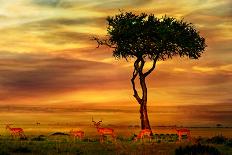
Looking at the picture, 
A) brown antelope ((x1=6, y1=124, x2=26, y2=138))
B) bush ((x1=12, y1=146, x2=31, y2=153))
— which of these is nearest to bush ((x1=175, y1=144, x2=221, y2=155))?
bush ((x1=12, y1=146, x2=31, y2=153))

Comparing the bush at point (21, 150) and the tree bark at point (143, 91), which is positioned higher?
the tree bark at point (143, 91)

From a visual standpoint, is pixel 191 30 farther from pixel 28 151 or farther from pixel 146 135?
pixel 28 151

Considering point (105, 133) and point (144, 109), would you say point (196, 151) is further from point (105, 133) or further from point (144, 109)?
point (144, 109)

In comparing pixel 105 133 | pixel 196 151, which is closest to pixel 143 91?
pixel 105 133

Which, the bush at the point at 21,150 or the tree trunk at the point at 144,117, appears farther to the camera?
the tree trunk at the point at 144,117

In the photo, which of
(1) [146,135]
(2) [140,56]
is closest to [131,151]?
(1) [146,135]

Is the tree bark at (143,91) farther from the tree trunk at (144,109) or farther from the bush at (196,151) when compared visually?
the bush at (196,151)

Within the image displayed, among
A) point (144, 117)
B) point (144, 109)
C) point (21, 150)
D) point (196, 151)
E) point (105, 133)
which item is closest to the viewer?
point (196, 151)

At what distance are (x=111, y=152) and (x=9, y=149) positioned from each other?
6.98m

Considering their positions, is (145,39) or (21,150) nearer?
(21,150)

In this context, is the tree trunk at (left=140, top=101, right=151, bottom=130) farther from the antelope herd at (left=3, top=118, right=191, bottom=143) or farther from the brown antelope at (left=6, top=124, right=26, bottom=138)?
the brown antelope at (left=6, top=124, right=26, bottom=138)

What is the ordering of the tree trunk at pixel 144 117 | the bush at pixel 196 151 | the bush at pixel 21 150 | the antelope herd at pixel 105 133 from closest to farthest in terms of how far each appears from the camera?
the bush at pixel 196 151
the bush at pixel 21 150
the antelope herd at pixel 105 133
the tree trunk at pixel 144 117

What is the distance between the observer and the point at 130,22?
66.2 m

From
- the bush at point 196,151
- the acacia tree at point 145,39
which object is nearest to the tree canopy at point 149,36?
the acacia tree at point 145,39
